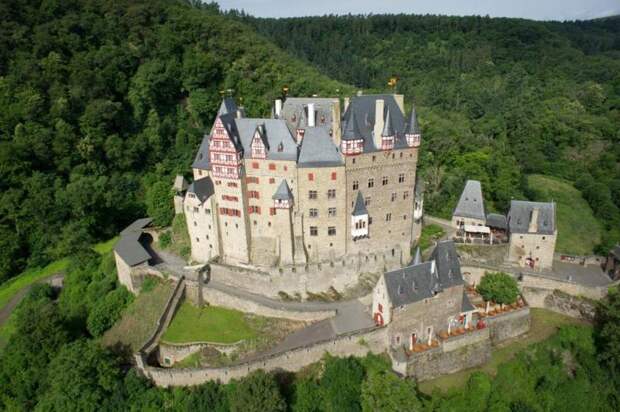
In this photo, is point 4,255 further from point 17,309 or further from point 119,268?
point 119,268

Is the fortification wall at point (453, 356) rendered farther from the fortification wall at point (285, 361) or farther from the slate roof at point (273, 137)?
the slate roof at point (273, 137)

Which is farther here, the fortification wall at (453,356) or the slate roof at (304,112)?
the slate roof at (304,112)

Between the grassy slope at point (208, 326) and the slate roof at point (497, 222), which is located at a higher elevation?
the slate roof at point (497, 222)

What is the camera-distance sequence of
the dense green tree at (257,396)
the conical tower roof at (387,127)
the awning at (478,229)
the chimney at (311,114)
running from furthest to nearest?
the awning at (478,229), the chimney at (311,114), the conical tower roof at (387,127), the dense green tree at (257,396)

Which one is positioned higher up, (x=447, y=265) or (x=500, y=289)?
(x=447, y=265)

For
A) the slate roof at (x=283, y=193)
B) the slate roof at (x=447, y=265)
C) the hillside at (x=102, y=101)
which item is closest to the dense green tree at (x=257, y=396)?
the slate roof at (x=283, y=193)

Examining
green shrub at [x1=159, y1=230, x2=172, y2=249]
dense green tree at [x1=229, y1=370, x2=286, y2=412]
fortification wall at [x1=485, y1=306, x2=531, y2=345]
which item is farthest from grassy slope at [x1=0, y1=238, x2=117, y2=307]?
fortification wall at [x1=485, y1=306, x2=531, y2=345]

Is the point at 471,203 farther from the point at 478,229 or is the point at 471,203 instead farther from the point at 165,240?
the point at 165,240

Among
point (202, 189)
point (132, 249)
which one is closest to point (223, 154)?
point (202, 189)
